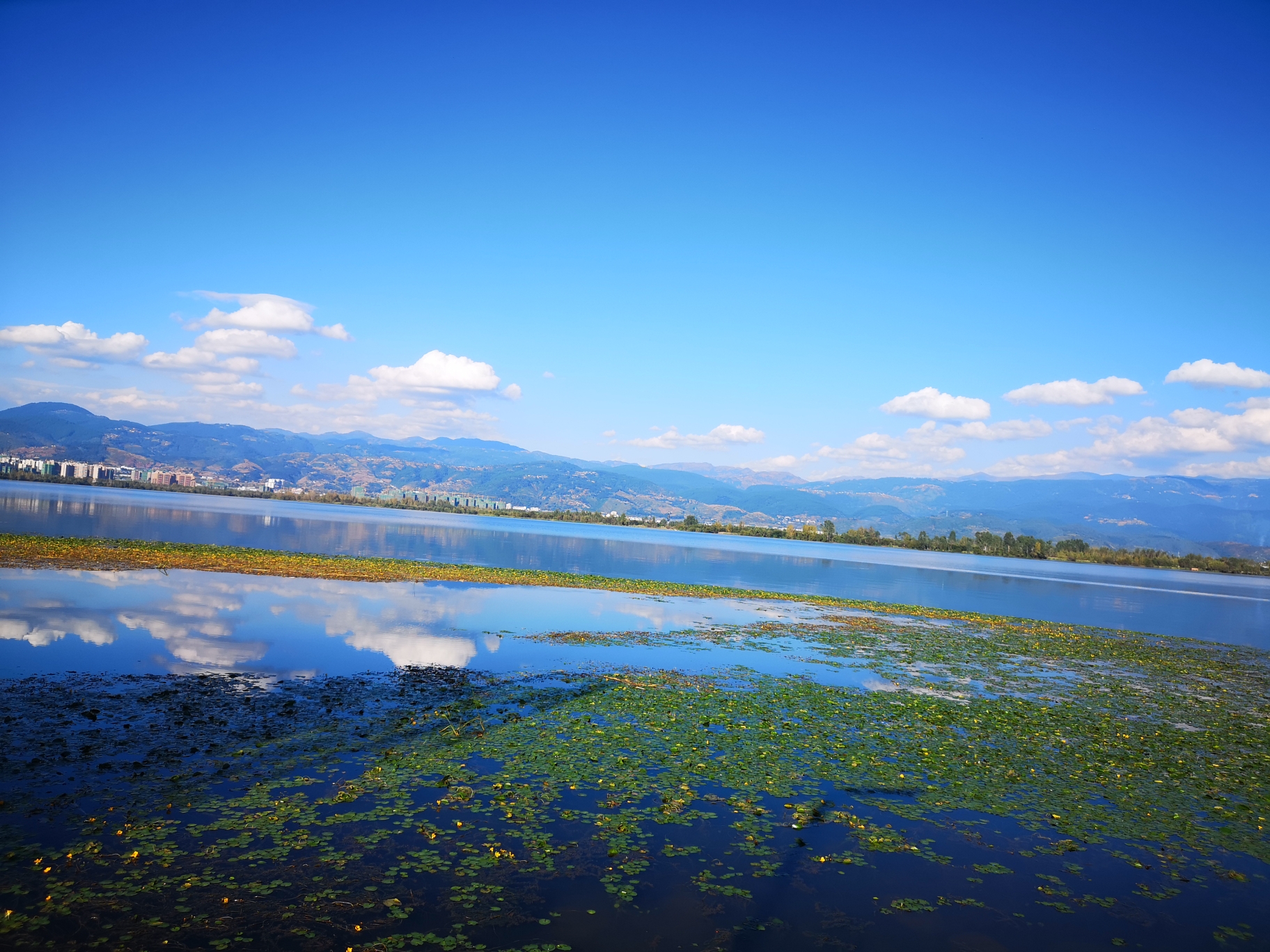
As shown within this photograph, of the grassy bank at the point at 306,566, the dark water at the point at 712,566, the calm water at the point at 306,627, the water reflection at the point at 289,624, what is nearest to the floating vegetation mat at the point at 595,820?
the calm water at the point at 306,627

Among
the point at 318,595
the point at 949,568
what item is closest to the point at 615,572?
the point at 318,595

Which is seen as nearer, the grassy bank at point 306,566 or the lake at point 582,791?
the lake at point 582,791

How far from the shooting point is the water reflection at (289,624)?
1833cm

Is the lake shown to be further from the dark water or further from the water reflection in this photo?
the dark water

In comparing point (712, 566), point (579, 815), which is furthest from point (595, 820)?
point (712, 566)

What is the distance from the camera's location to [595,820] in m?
10.5

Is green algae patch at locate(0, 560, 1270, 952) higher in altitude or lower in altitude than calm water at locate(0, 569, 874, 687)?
higher

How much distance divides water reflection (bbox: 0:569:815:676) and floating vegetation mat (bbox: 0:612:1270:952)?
7.17 feet

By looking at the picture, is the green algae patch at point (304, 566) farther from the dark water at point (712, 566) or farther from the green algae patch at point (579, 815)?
the green algae patch at point (579, 815)

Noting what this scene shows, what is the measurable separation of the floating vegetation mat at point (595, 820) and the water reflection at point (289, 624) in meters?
2.18

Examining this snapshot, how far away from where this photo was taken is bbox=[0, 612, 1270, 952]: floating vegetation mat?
780cm

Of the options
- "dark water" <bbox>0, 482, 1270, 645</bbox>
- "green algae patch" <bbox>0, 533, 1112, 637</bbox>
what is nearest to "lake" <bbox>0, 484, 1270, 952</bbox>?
"green algae patch" <bbox>0, 533, 1112, 637</bbox>

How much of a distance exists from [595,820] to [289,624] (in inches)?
694

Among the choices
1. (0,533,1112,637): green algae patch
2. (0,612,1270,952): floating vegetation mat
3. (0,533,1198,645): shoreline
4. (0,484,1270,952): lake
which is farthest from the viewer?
(0,533,1198,645): shoreline
